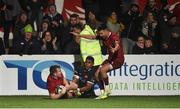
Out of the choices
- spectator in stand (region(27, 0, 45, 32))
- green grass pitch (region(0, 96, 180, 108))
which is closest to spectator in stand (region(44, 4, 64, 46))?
spectator in stand (region(27, 0, 45, 32))

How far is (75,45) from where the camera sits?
14.6 meters

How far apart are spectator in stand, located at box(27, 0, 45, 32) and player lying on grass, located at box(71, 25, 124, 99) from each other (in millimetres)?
2201

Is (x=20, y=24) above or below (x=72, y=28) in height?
above

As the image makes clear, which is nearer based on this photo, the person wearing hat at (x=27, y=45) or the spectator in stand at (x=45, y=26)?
the person wearing hat at (x=27, y=45)

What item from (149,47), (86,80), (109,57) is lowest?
(86,80)

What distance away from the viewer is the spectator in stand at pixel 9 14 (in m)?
15.9

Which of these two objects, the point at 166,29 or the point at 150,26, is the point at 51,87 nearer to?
the point at 150,26

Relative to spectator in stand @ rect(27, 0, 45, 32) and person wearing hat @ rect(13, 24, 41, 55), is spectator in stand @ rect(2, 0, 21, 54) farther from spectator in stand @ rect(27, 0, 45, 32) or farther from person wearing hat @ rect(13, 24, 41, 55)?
person wearing hat @ rect(13, 24, 41, 55)

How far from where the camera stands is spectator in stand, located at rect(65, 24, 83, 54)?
14562mm

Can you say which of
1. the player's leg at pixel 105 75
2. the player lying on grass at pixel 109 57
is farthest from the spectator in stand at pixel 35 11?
the player's leg at pixel 105 75

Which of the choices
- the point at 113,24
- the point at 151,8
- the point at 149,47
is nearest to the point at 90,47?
the point at 149,47

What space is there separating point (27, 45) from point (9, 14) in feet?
7.59

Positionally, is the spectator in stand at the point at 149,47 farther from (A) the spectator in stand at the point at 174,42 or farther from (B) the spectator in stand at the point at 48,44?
(B) the spectator in stand at the point at 48,44

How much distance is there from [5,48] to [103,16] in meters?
2.91
